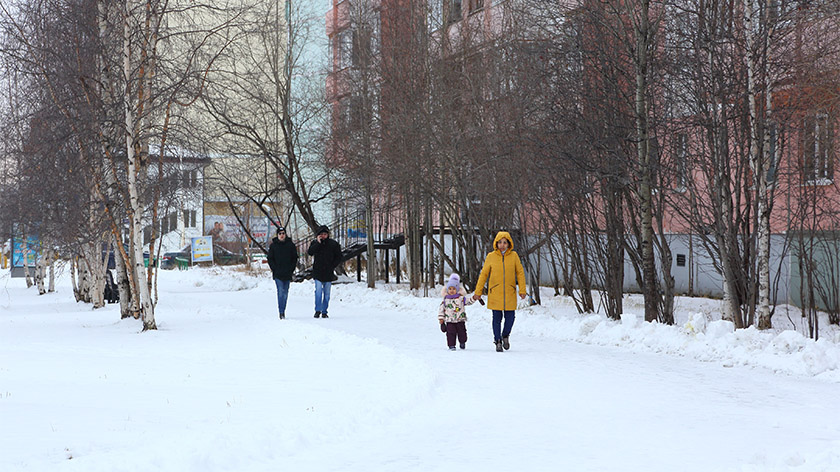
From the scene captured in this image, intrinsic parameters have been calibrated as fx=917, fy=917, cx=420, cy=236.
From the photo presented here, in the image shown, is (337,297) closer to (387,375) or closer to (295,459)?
(387,375)

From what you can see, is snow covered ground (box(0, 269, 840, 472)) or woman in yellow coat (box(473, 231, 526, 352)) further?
woman in yellow coat (box(473, 231, 526, 352))

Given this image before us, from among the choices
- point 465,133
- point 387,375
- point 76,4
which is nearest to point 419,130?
point 465,133

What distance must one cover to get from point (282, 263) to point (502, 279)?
8.34 metres

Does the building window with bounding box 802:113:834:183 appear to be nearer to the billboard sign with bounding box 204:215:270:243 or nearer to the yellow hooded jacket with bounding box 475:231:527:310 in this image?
the yellow hooded jacket with bounding box 475:231:527:310

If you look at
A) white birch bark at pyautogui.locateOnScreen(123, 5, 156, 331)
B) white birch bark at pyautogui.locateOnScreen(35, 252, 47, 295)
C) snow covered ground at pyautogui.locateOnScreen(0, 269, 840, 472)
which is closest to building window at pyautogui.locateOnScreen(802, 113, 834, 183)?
snow covered ground at pyautogui.locateOnScreen(0, 269, 840, 472)

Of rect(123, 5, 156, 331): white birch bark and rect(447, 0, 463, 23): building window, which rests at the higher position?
rect(447, 0, 463, 23): building window

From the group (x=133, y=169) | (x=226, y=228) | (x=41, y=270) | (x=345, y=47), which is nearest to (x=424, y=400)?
(x=133, y=169)

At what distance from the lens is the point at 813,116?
16.4 m

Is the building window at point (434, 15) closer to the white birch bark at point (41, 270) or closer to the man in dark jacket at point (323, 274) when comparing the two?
the man in dark jacket at point (323, 274)

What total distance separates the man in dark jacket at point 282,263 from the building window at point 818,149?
35.5 ft

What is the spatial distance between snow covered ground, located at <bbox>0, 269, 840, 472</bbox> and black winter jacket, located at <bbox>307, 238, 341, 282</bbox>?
9.77 ft

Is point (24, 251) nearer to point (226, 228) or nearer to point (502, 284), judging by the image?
point (226, 228)

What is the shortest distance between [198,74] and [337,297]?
1137cm

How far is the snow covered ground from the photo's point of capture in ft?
21.6
